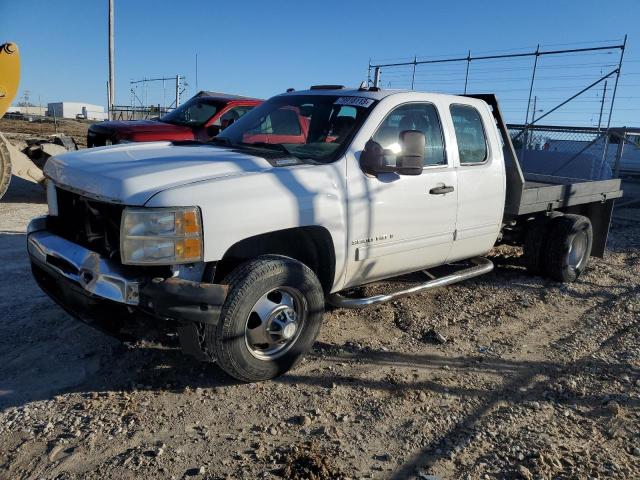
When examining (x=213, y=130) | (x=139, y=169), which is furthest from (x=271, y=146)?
(x=213, y=130)

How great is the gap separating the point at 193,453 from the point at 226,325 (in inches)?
28.8

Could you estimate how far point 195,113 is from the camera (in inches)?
397

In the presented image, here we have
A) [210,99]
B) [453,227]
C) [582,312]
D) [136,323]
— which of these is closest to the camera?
[136,323]

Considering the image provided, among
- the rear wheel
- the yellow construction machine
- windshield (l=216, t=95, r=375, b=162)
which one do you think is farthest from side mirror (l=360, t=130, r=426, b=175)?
the yellow construction machine

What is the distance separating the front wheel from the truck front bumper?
12cm

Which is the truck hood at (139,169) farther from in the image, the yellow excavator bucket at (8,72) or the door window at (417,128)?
the yellow excavator bucket at (8,72)

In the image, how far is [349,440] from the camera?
3.04m

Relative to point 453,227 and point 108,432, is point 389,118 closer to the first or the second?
point 453,227

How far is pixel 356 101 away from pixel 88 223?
2197mm

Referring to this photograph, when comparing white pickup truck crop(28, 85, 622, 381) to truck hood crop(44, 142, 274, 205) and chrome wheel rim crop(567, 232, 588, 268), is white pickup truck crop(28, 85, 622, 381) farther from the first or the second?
chrome wheel rim crop(567, 232, 588, 268)

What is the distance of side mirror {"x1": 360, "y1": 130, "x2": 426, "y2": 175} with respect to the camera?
3.80 meters

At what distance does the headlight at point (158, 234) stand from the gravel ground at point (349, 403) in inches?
37.3

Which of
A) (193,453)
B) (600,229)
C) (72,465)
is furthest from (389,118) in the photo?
(600,229)

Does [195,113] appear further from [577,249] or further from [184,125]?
[577,249]
